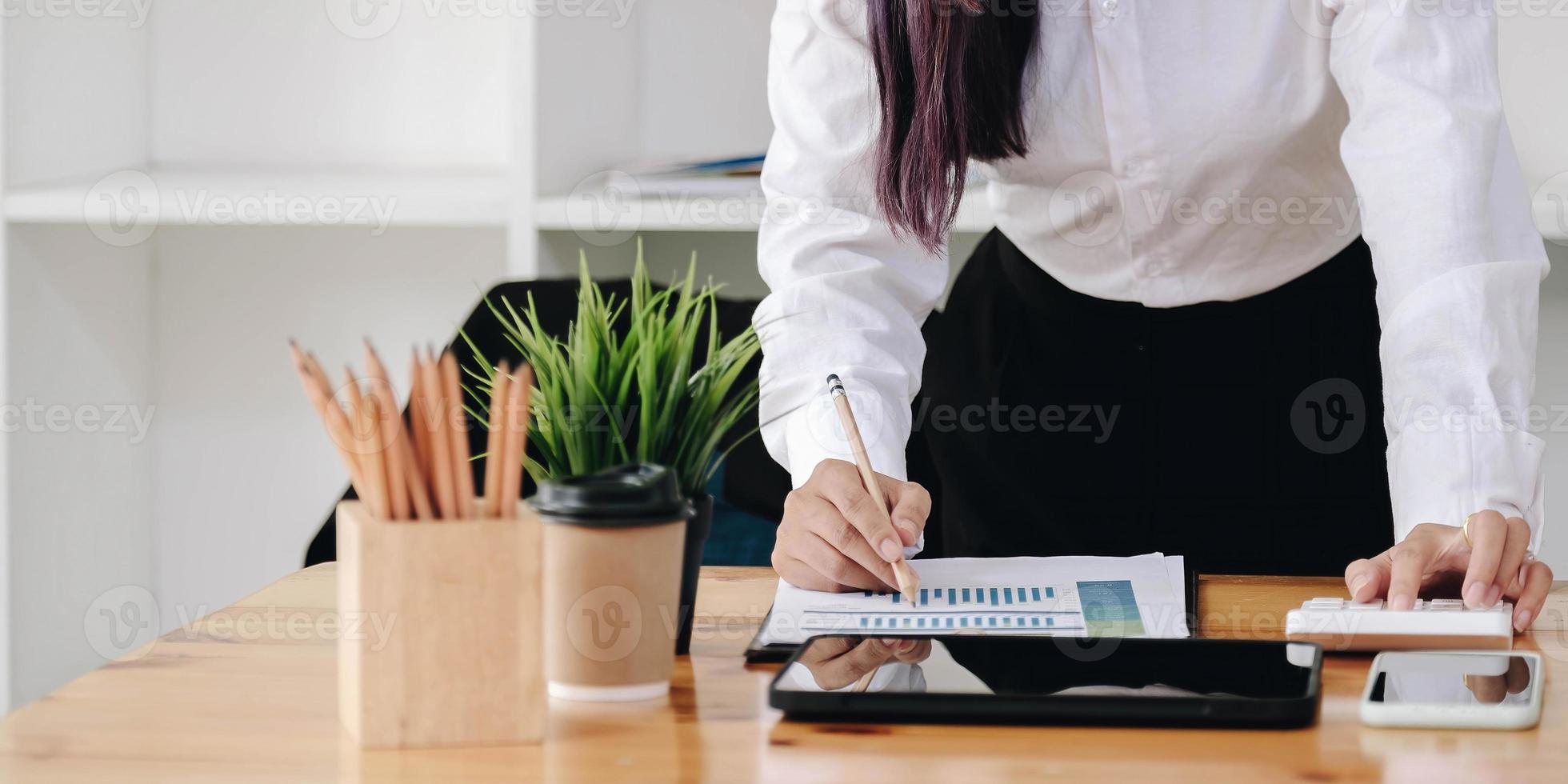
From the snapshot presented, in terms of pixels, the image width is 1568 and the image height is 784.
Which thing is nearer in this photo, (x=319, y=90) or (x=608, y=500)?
(x=608, y=500)

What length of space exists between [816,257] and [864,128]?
4.7 inches

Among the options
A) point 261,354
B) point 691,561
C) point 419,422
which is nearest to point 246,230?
point 261,354

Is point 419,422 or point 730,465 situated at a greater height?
point 419,422

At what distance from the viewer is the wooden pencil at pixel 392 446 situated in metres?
0.63

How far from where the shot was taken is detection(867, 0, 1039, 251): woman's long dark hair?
123cm

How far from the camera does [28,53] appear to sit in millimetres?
2146

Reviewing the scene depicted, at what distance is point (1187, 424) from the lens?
1.53 meters

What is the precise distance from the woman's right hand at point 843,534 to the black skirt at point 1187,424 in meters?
0.53

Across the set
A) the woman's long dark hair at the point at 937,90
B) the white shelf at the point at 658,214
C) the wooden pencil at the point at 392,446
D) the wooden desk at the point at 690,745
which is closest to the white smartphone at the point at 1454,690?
the wooden desk at the point at 690,745

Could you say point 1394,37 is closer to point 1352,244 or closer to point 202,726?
point 1352,244

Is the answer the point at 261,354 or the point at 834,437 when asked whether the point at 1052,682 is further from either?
the point at 261,354

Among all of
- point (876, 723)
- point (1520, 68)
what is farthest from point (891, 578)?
point (1520, 68)

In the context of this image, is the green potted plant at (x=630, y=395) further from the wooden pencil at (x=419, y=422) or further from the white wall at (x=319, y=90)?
the white wall at (x=319, y=90)

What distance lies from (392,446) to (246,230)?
207 centimetres
